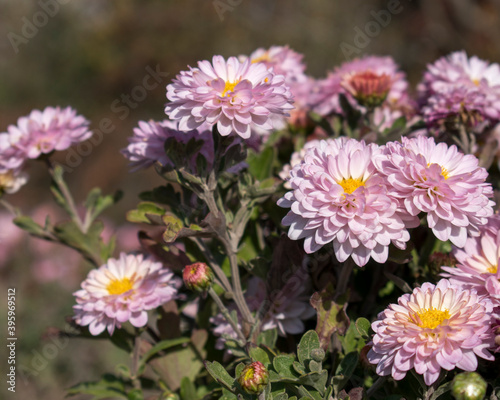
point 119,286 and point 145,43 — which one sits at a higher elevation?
point 145,43

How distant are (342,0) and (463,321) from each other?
6524 mm

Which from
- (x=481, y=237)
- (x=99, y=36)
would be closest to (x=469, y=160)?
(x=481, y=237)

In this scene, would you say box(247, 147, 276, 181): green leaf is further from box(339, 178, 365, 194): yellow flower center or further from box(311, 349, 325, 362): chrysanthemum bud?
box(311, 349, 325, 362): chrysanthemum bud

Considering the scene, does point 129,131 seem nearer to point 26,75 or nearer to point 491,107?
point 26,75

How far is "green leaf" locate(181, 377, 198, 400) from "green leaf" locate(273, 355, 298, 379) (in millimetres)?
278

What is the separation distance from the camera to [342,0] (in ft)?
21.4

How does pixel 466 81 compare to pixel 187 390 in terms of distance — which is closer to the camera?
pixel 187 390

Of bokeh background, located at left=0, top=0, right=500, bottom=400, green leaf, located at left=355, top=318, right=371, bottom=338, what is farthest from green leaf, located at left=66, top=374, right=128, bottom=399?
bokeh background, located at left=0, top=0, right=500, bottom=400

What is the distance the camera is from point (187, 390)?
992 millimetres

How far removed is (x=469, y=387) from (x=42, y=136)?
1023 mm

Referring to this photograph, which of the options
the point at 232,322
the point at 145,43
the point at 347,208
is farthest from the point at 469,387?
the point at 145,43

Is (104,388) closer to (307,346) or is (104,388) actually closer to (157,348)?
(157,348)

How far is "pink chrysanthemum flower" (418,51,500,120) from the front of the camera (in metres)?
1.10

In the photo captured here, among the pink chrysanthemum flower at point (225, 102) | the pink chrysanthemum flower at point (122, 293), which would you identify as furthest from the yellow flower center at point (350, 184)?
the pink chrysanthemum flower at point (122, 293)
